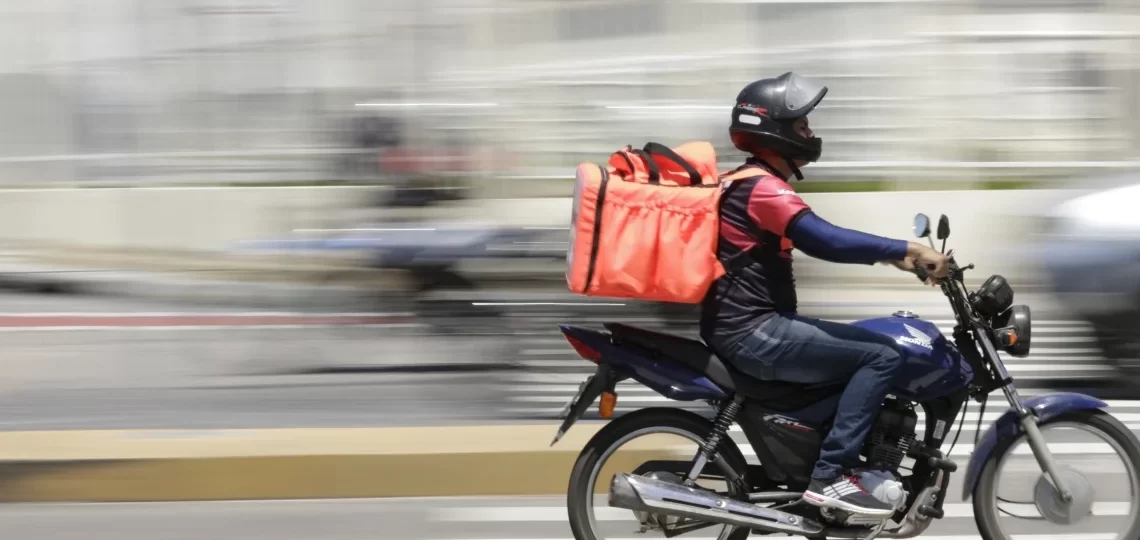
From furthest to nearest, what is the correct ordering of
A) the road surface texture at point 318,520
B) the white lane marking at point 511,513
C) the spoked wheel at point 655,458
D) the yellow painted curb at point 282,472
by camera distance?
the yellow painted curb at point 282,472
the white lane marking at point 511,513
the road surface texture at point 318,520
the spoked wheel at point 655,458

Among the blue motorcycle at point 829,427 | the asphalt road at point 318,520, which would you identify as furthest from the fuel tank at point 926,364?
the asphalt road at point 318,520

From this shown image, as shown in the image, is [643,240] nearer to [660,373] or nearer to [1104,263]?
[660,373]

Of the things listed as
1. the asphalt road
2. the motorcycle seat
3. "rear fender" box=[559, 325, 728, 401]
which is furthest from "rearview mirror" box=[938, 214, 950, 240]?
the asphalt road

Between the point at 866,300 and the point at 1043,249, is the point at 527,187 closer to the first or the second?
the point at 866,300

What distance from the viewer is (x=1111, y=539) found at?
469 centimetres

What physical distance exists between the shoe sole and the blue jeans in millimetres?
60

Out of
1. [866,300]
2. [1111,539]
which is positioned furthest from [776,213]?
[866,300]

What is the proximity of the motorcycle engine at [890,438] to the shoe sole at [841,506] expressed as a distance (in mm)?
143

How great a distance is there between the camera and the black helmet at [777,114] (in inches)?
177

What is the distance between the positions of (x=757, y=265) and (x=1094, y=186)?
467 cm

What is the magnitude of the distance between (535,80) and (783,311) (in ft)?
39.7

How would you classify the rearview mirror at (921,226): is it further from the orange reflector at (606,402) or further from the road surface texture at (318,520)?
the road surface texture at (318,520)

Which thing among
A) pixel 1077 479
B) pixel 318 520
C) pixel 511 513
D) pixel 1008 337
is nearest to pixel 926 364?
pixel 1008 337

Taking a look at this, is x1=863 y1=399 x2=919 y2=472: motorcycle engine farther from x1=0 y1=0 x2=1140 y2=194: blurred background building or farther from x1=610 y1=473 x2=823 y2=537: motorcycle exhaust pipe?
x1=0 y1=0 x2=1140 y2=194: blurred background building
